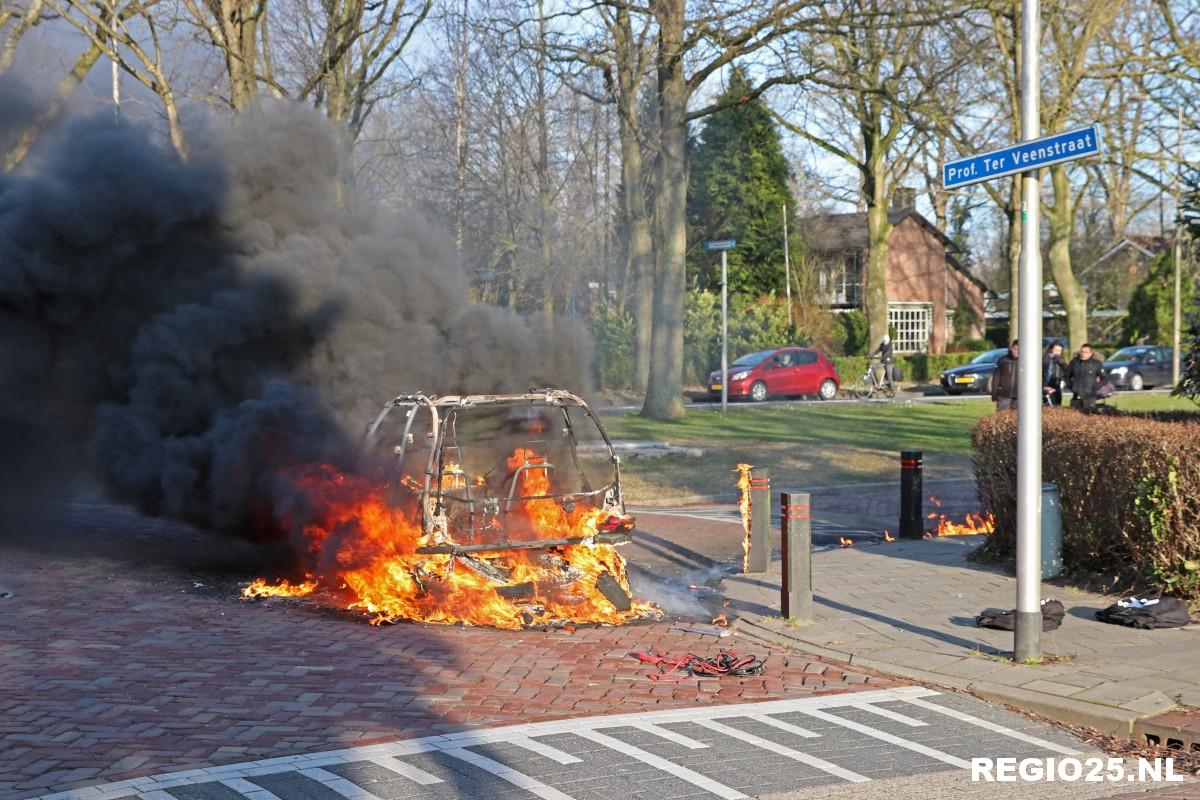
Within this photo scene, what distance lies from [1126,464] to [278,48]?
25254mm

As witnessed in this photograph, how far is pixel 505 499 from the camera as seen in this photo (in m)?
8.71

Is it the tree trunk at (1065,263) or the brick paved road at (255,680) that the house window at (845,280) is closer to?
the tree trunk at (1065,263)

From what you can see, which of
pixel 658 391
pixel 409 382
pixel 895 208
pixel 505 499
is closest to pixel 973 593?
pixel 505 499

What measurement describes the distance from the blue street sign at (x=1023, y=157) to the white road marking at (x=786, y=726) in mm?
3594

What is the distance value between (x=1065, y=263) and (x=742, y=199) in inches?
822

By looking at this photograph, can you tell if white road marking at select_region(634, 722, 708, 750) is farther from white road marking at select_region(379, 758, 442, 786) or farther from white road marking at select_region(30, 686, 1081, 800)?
white road marking at select_region(379, 758, 442, 786)

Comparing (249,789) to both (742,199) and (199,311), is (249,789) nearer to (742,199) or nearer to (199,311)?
(199,311)

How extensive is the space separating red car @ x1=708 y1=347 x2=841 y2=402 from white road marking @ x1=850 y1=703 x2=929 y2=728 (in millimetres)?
28187

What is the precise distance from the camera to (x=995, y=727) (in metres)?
6.28

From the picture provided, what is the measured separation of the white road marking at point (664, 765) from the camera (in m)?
5.19

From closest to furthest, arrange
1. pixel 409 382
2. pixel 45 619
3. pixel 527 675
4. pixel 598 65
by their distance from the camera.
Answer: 1. pixel 527 675
2. pixel 45 619
3. pixel 409 382
4. pixel 598 65

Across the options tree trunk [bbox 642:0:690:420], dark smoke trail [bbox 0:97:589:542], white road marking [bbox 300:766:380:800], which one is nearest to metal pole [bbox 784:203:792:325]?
tree trunk [bbox 642:0:690:420]

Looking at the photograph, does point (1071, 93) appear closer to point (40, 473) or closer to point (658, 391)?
point (658, 391)

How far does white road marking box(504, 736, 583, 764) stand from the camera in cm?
555
